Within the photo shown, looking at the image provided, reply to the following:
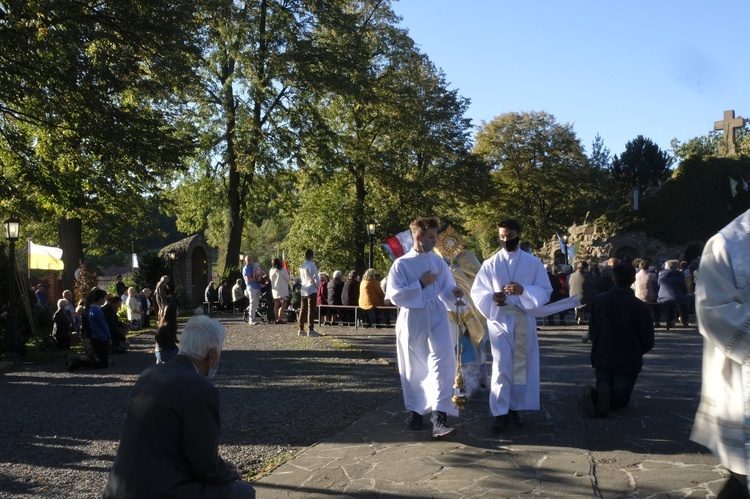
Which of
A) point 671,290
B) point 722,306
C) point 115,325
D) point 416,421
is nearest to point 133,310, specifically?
point 115,325

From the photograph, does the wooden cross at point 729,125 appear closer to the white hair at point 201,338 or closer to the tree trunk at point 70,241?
the tree trunk at point 70,241

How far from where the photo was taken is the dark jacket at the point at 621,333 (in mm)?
7719

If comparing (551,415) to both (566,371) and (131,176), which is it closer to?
(566,371)

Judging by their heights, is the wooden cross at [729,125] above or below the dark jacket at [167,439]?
above

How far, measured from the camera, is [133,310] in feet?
71.8

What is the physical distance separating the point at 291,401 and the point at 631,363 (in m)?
3.99

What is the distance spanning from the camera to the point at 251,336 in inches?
729

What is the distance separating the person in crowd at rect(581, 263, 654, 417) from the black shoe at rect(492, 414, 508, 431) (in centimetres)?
96

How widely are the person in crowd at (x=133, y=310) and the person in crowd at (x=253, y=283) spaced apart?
3.05 metres

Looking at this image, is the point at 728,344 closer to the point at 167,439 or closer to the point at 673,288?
the point at 167,439

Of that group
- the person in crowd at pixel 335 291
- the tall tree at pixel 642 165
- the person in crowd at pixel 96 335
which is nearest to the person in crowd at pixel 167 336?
the person in crowd at pixel 96 335

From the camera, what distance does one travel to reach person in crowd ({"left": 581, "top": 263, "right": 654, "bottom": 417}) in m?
7.70

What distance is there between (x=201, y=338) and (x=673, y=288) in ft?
52.3

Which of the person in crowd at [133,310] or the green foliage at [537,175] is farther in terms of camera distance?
the green foliage at [537,175]
